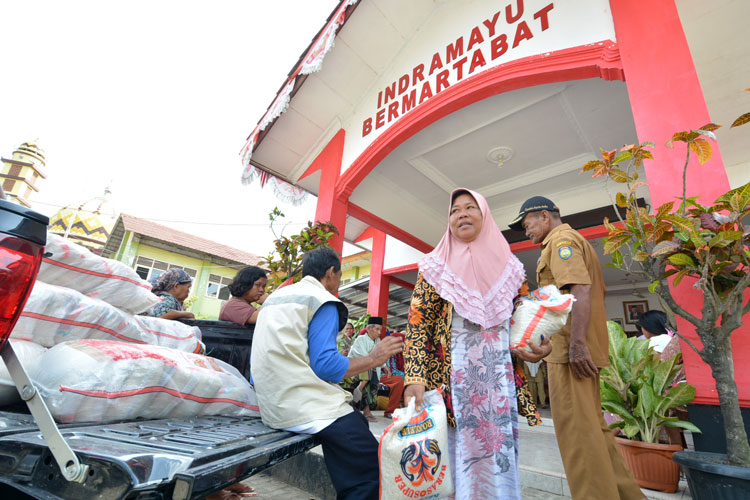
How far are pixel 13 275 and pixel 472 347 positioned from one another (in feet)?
4.95

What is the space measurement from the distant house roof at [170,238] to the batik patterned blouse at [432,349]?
46.6ft

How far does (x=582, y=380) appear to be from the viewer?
1791 millimetres

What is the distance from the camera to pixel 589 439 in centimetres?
167

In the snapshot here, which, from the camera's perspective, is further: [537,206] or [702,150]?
[537,206]

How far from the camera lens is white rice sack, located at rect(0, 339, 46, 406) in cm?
112

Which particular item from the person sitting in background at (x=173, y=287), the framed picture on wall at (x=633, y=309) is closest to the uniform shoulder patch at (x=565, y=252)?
the person sitting in background at (x=173, y=287)

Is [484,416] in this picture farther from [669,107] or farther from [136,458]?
[669,107]

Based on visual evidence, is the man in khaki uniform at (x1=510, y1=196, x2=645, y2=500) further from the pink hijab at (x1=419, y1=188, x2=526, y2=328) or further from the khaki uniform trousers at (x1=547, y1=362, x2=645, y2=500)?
the pink hijab at (x1=419, y1=188, x2=526, y2=328)

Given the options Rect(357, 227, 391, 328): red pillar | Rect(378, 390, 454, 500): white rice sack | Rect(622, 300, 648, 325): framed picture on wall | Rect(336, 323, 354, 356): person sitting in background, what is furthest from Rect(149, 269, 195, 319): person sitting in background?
Rect(622, 300, 648, 325): framed picture on wall

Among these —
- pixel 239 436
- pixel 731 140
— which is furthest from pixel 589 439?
pixel 731 140

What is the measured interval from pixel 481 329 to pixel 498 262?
335 millimetres

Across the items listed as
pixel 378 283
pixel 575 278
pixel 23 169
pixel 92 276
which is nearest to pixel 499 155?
pixel 575 278

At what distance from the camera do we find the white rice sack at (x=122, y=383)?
1104 mm

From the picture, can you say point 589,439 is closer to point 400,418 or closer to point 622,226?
point 400,418
